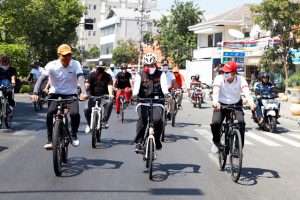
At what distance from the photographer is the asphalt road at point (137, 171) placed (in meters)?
7.15

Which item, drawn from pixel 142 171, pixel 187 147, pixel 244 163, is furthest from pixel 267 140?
pixel 142 171

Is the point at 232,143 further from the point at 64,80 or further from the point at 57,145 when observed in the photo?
the point at 64,80

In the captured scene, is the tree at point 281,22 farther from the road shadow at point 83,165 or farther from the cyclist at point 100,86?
the road shadow at point 83,165

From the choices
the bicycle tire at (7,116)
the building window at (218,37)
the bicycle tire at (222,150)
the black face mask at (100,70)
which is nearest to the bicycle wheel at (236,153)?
the bicycle tire at (222,150)

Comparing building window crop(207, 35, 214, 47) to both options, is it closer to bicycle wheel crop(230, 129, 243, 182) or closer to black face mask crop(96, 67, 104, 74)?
black face mask crop(96, 67, 104, 74)

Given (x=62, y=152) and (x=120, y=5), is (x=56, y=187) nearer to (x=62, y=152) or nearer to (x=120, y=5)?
(x=62, y=152)

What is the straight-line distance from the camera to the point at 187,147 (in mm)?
11938

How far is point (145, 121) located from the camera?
28.7 feet

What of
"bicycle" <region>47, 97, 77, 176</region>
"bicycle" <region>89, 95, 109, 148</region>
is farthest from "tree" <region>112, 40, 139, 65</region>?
"bicycle" <region>47, 97, 77, 176</region>

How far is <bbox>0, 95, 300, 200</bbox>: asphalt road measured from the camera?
7152 millimetres

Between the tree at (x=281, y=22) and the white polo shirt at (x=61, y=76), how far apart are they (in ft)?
80.9

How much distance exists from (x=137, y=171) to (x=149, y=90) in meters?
1.38

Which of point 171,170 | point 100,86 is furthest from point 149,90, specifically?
point 100,86

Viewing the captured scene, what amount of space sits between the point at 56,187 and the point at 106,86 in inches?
220
